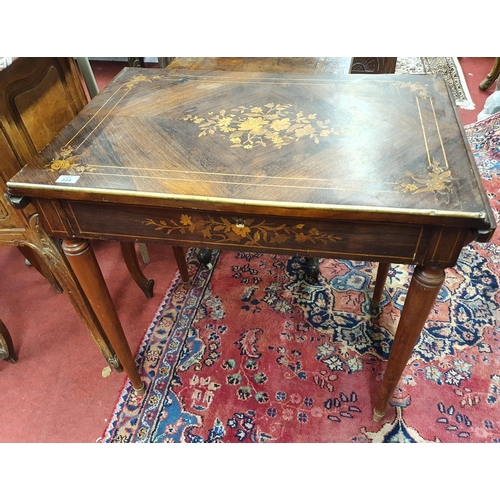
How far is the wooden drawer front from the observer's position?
33.0 inches

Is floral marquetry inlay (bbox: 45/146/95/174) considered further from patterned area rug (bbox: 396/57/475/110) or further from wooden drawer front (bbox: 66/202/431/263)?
patterned area rug (bbox: 396/57/475/110)

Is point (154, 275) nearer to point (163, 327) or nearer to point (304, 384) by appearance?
point (163, 327)

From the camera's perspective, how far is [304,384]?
139cm

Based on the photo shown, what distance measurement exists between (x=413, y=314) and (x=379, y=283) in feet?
1.95

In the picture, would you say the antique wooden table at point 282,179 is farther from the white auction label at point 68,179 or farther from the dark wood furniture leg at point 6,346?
the dark wood furniture leg at point 6,346

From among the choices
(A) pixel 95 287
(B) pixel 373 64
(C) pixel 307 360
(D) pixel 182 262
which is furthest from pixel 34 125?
(B) pixel 373 64

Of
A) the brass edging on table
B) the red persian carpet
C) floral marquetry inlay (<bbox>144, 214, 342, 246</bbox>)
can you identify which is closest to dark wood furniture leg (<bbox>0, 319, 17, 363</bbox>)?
the red persian carpet

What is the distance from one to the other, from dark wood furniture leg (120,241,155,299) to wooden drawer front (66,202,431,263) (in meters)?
0.53

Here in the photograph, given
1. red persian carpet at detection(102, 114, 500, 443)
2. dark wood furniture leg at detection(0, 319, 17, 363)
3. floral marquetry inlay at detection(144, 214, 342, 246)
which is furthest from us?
dark wood furniture leg at detection(0, 319, 17, 363)

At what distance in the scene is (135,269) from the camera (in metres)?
1.57

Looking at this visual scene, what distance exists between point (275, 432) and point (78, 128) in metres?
1.04

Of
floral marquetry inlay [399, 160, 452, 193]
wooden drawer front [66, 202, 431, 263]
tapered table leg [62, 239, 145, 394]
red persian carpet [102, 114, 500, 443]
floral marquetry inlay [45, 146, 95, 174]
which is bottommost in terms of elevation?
red persian carpet [102, 114, 500, 443]

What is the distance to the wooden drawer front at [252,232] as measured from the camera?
0.84 metres

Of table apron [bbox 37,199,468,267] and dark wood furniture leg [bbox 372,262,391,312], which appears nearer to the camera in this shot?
table apron [bbox 37,199,468,267]
